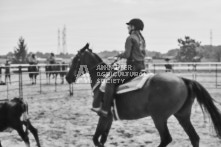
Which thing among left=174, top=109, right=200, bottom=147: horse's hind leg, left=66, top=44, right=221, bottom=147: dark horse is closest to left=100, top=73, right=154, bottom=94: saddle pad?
left=66, top=44, right=221, bottom=147: dark horse

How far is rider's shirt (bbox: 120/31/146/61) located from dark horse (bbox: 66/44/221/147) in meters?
0.54

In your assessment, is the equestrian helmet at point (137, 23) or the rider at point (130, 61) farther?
the equestrian helmet at point (137, 23)

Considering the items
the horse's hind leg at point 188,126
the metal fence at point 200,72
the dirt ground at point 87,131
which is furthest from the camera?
the metal fence at point 200,72

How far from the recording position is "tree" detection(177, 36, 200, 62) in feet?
176

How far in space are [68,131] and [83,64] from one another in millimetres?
1738

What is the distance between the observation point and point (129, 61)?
522cm

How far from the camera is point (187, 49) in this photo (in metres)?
54.0

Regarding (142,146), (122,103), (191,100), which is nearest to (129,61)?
(122,103)

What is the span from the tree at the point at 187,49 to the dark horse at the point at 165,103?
4933cm

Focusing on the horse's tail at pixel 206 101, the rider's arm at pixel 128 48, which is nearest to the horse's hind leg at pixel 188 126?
the horse's tail at pixel 206 101

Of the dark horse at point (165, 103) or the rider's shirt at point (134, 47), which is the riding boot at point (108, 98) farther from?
the rider's shirt at point (134, 47)

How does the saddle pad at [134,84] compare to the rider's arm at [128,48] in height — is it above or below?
below

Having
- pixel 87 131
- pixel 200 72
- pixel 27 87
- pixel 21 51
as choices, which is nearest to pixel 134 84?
pixel 87 131

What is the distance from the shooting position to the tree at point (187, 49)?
5369 cm
